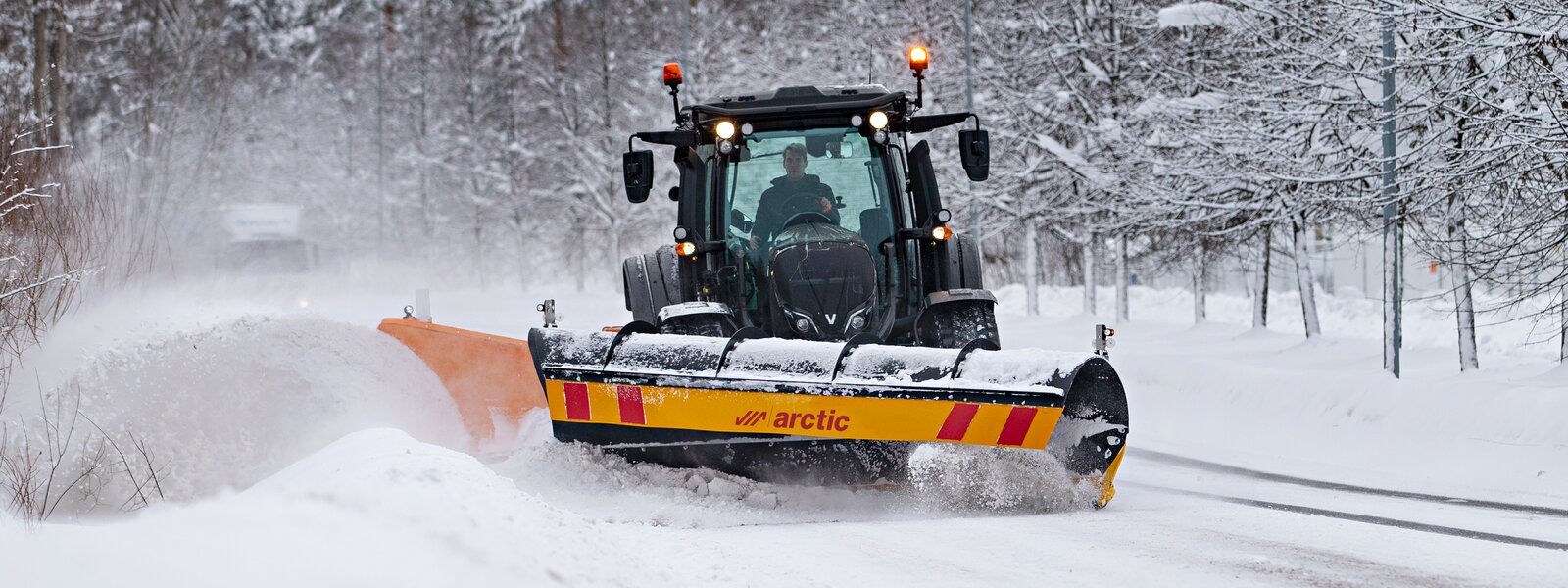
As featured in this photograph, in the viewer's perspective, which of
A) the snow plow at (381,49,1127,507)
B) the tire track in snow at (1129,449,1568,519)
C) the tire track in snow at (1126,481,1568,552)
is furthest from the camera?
the tire track in snow at (1129,449,1568,519)

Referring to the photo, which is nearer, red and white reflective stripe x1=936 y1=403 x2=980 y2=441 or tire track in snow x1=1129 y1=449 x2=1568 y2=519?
red and white reflective stripe x1=936 y1=403 x2=980 y2=441

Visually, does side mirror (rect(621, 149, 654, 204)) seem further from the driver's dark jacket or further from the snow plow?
the driver's dark jacket

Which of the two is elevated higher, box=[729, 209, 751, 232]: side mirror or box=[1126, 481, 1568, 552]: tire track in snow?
box=[729, 209, 751, 232]: side mirror

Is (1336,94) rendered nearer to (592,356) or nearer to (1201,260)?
(1201,260)

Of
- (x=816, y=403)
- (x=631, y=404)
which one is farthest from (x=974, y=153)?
(x=631, y=404)

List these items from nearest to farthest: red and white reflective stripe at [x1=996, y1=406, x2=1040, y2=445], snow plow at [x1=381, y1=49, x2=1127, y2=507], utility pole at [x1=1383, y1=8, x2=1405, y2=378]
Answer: red and white reflective stripe at [x1=996, y1=406, x2=1040, y2=445]
snow plow at [x1=381, y1=49, x2=1127, y2=507]
utility pole at [x1=1383, y1=8, x2=1405, y2=378]

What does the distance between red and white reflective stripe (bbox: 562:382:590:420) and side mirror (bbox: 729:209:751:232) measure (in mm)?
1671

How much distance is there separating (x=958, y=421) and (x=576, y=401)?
6.93 ft

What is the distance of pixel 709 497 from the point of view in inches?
278

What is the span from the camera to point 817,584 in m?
5.01

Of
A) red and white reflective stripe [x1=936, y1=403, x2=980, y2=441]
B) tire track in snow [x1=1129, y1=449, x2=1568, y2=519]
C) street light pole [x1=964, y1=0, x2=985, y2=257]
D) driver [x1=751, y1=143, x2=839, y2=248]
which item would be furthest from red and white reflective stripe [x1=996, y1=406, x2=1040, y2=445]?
street light pole [x1=964, y1=0, x2=985, y2=257]

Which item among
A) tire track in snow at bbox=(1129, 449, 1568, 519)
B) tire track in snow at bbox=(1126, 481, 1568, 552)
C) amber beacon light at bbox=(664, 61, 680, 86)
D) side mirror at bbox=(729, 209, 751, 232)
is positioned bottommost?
tire track in snow at bbox=(1129, 449, 1568, 519)

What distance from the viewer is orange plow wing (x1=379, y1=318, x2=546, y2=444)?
1012cm

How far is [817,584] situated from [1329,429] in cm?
702
